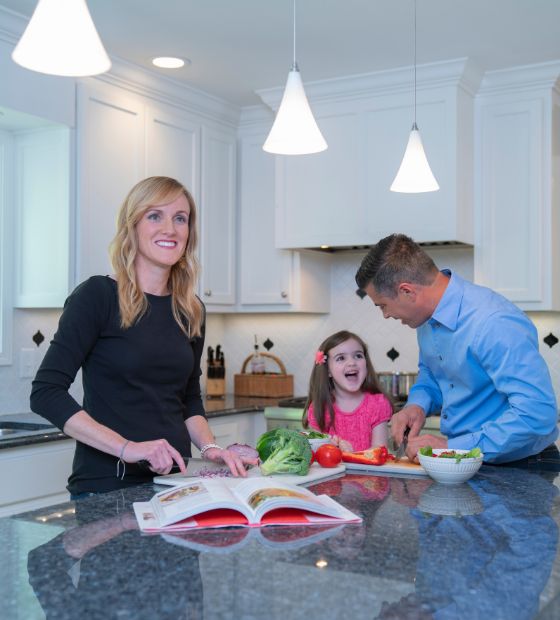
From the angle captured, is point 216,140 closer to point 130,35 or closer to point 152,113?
point 152,113

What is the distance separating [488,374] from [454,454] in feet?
0.89

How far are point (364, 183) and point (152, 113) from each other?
110 cm

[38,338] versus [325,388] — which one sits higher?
[38,338]

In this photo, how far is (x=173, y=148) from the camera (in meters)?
4.16

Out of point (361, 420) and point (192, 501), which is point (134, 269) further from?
point (361, 420)

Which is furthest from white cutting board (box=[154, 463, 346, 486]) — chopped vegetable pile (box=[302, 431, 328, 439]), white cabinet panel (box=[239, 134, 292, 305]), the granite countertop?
white cabinet panel (box=[239, 134, 292, 305])

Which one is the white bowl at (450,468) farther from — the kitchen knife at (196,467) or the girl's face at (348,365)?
the girl's face at (348,365)

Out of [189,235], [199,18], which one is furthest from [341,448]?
[199,18]

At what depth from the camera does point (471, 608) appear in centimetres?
105

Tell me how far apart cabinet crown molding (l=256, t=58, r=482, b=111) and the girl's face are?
1.47 meters

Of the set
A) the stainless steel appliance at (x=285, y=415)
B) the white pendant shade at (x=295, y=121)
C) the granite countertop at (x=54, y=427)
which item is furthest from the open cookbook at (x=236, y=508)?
the stainless steel appliance at (x=285, y=415)

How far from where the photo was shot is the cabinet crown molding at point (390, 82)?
386cm

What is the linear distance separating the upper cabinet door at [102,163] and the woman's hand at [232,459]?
1753mm

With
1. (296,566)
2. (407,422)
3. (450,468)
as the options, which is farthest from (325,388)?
(296,566)
